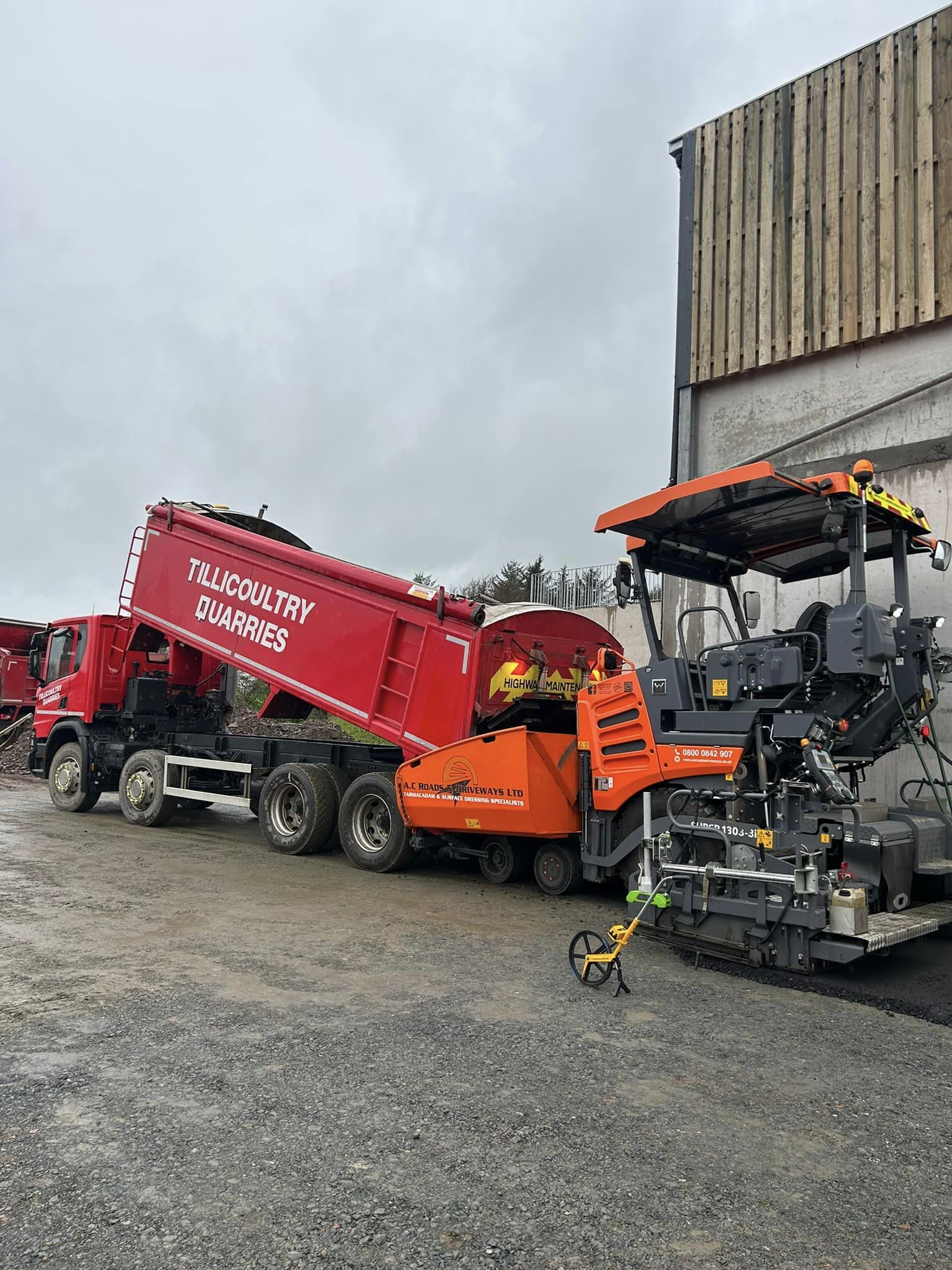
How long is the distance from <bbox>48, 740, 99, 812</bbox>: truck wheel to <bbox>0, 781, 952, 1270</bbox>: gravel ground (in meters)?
6.68

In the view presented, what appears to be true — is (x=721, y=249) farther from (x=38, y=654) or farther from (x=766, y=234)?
(x=38, y=654)

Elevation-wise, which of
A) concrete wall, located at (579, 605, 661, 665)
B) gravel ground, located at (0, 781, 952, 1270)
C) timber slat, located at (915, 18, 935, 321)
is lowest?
gravel ground, located at (0, 781, 952, 1270)

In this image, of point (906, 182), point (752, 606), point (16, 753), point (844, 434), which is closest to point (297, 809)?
point (752, 606)

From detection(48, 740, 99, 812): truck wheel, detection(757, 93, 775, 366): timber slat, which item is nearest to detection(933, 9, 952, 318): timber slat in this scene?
detection(757, 93, 775, 366): timber slat

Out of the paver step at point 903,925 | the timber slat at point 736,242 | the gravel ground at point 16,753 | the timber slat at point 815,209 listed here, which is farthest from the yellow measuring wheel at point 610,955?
the gravel ground at point 16,753

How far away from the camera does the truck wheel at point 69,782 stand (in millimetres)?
12539

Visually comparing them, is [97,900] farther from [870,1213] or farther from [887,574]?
[887,574]

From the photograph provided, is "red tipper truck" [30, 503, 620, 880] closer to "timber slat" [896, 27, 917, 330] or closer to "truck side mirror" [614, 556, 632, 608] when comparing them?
"truck side mirror" [614, 556, 632, 608]

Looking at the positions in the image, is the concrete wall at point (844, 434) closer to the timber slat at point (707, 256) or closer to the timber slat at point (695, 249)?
the timber slat at point (707, 256)

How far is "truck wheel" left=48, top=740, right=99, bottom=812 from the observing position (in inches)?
494

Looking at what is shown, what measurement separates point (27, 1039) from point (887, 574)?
19.9ft

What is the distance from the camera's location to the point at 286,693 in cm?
1020

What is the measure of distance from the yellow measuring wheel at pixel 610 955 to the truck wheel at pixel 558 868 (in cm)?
182

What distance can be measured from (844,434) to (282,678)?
645 centimetres
